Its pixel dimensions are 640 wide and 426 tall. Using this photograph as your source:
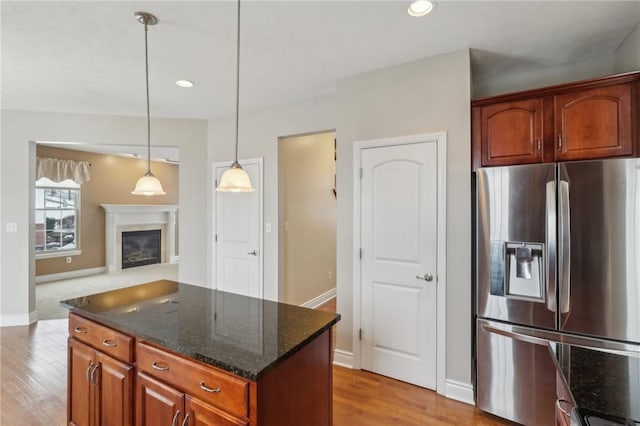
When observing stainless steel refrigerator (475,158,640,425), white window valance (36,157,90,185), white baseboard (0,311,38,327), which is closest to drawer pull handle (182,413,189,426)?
stainless steel refrigerator (475,158,640,425)

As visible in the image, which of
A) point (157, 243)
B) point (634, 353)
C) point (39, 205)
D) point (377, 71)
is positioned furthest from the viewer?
point (157, 243)

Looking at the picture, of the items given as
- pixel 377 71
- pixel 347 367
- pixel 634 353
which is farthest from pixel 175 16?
pixel 634 353

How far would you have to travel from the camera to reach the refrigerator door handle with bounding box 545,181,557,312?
2051mm

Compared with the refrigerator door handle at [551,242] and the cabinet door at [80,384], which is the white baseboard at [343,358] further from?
the cabinet door at [80,384]

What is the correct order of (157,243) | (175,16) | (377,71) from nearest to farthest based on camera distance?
(175,16)
(377,71)
(157,243)

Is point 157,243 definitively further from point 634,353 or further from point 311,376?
point 634,353

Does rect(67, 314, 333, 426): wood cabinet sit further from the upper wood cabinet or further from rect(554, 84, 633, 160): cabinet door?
rect(554, 84, 633, 160): cabinet door

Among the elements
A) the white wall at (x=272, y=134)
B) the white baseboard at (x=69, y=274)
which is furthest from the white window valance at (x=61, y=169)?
the white wall at (x=272, y=134)

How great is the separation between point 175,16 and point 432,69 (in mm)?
1940

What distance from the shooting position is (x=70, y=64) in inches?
108

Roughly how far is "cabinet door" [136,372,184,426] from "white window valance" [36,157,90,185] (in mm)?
6285

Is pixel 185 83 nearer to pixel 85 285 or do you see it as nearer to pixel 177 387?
pixel 177 387

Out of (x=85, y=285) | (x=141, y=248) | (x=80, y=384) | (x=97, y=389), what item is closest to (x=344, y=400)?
(x=97, y=389)

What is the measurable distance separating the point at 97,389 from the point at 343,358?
197 cm
